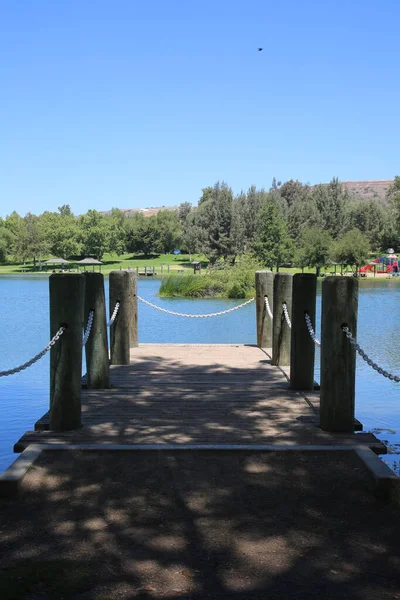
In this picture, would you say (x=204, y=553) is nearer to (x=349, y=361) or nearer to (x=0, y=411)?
(x=349, y=361)

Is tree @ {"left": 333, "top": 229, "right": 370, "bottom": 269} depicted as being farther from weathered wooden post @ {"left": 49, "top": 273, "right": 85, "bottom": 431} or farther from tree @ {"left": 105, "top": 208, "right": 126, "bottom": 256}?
weathered wooden post @ {"left": 49, "top": 273, "right": 85, "bottom": 431}

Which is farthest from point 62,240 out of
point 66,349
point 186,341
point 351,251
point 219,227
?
point 66,349

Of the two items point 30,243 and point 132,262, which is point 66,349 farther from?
point 132,262

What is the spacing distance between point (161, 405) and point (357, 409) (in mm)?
4554

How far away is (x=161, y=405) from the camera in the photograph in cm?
759

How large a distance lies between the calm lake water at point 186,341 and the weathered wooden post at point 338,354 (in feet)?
7.05

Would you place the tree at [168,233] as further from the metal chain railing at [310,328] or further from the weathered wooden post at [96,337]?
the metal chain railing at [310,328]

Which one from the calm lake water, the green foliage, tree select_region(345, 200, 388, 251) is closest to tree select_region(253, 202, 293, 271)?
tree select_region(345, 200, 388, 251)

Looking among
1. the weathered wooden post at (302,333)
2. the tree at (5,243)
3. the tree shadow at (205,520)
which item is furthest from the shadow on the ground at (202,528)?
the tree at (5,243)

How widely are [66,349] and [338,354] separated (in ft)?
7.71

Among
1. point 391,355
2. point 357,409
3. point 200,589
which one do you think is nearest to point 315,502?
point 200,589

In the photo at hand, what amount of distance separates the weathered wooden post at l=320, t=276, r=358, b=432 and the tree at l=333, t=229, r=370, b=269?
7274cm

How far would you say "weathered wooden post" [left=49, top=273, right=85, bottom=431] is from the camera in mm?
6121

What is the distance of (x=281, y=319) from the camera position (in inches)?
398
